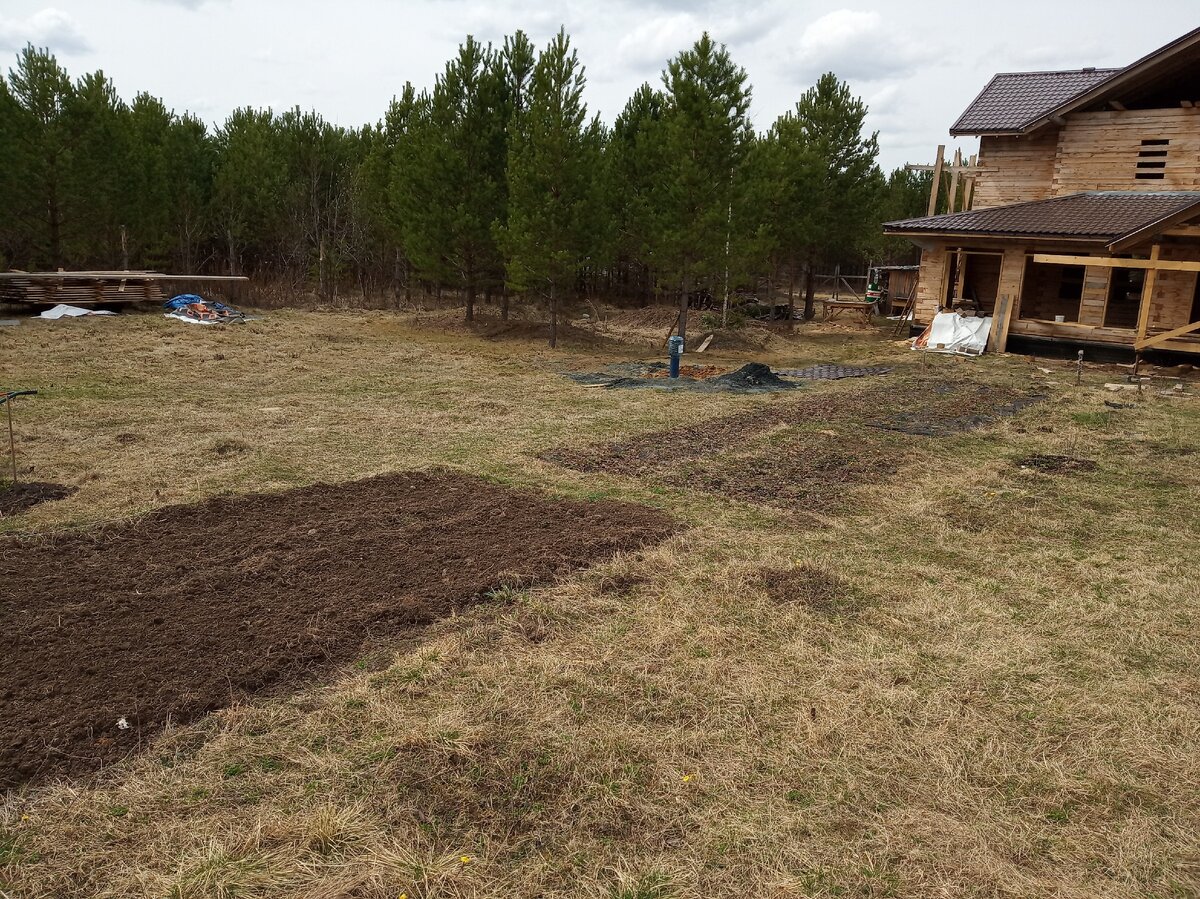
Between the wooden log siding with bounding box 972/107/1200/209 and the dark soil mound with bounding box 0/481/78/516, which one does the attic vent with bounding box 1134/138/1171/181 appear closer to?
the wooden log siding with bounding box 972/107/1200/209

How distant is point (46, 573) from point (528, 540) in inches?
133

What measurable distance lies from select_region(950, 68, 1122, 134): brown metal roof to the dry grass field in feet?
50.8

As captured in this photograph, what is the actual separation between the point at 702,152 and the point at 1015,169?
8970 mm

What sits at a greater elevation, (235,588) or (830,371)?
(830,371)

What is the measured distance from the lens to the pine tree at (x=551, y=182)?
765 inches

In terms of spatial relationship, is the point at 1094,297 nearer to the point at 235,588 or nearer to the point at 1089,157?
the point at 1089,157

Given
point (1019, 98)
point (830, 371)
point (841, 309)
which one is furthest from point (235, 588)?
point (841, 309)

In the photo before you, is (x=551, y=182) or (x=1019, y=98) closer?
(x=551, y=182)

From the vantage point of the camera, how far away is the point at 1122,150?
20375mm

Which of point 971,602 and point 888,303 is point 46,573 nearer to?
point 971,602

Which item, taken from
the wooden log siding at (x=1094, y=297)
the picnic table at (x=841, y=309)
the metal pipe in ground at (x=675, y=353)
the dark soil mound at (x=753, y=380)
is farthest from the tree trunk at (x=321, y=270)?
the wooden log siding at (x=1094, y=297)

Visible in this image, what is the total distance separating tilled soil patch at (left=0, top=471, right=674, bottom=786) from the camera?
4.21 meters

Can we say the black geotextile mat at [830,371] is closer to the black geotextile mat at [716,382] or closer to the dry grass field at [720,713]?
the black geotextile mat at [716,382]

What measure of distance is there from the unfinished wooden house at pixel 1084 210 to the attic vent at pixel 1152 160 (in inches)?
0.9
